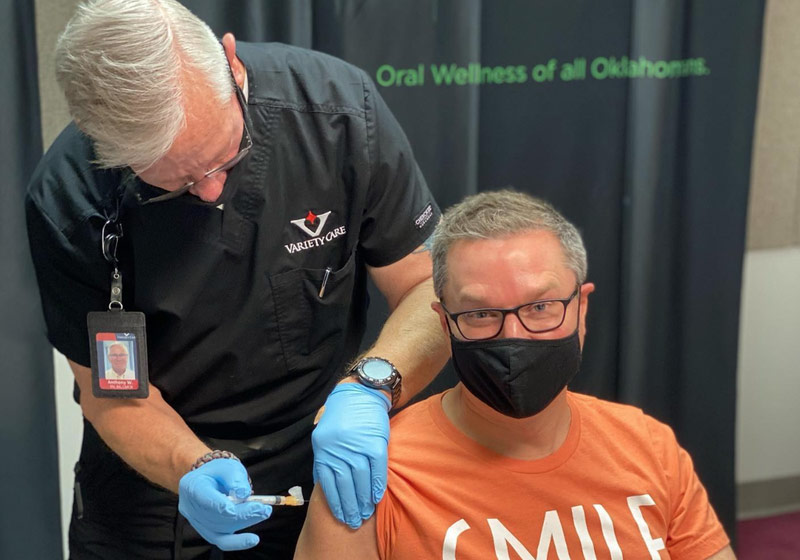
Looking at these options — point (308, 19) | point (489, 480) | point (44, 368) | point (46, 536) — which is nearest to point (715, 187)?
point (308, 19)

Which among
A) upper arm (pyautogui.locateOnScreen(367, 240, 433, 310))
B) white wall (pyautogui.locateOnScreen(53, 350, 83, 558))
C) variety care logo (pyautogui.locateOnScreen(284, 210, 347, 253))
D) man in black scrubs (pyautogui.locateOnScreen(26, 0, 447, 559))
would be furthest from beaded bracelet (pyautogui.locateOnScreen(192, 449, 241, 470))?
white wall (pyautogui.locateOnScreen(53, 350, 83, 558))

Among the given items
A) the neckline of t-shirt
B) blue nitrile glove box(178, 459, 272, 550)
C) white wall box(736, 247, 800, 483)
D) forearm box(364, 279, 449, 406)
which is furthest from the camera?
white wall box(736, 247, 800, 483)

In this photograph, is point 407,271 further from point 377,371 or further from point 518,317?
point 518,317

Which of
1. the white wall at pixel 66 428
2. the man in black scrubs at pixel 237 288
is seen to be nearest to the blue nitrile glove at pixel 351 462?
the man in black scrubs at pixel 237 288

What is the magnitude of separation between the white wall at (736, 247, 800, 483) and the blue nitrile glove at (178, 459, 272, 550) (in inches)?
83.8

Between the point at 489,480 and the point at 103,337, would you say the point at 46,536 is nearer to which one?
the point at 103,337

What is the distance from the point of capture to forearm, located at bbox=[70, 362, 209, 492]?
4.97 feet

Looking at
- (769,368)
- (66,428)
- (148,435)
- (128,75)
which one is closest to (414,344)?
(148,435)

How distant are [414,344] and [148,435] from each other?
49 centimetres

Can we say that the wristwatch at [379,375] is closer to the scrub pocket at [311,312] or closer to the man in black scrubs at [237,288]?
the man in black scrubs at [237,288]

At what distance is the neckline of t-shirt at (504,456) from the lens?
1.48 metres

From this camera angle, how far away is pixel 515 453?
1.49 m

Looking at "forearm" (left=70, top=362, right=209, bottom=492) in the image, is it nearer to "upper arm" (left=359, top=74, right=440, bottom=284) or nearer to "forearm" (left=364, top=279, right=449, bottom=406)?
"forearm" (left=364, top=279, right=449, bottom=406)

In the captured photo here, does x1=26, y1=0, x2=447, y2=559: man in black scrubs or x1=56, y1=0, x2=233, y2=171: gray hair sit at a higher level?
x1=56, y1=0, x2=233, y2=171: gray hair
